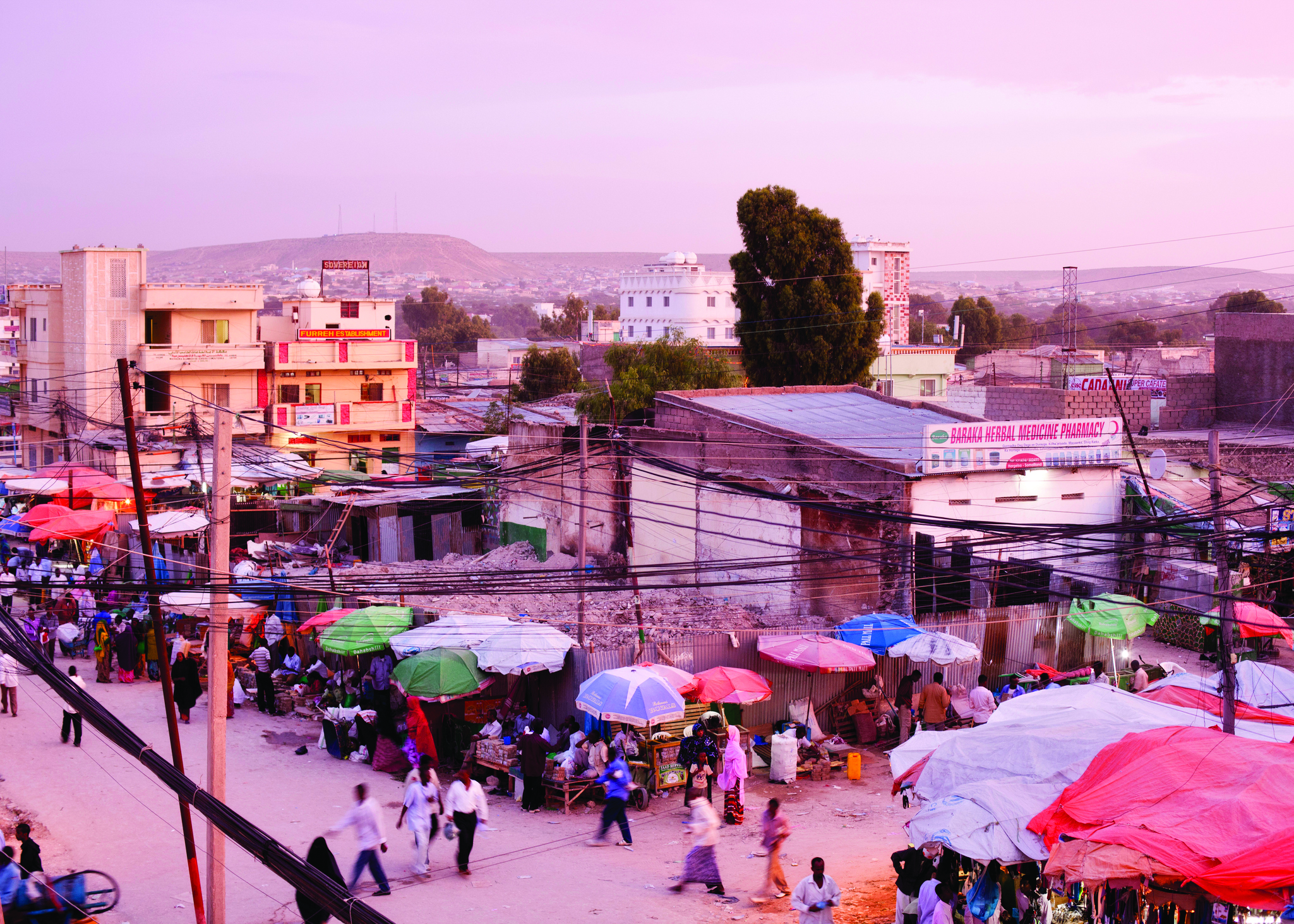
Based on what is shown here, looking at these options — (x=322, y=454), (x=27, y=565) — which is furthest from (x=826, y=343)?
(x=27, y=565)

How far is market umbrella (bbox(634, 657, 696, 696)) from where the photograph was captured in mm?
15078

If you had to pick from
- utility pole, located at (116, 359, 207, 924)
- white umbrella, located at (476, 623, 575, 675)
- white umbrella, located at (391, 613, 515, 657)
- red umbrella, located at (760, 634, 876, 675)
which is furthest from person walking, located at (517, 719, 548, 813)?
utility pole, located at (116, 359, 207, 924)

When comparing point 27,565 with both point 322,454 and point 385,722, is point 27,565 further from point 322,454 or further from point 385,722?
point 322,454

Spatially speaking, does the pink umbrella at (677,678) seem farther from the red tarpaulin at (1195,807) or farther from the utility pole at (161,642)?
the red tarpaulin at (1195,807)

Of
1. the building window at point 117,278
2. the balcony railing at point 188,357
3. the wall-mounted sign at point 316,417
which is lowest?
the wall-mounted sign at point 316,417

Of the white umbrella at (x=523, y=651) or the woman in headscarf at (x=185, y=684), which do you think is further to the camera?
the woman in headscarf at (x=185, y=684)

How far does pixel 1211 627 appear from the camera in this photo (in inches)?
775

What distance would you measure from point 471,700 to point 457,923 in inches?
219

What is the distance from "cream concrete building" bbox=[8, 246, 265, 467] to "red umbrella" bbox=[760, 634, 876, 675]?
33940 mm

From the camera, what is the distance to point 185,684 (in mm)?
18328

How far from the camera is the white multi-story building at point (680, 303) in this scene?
116 m

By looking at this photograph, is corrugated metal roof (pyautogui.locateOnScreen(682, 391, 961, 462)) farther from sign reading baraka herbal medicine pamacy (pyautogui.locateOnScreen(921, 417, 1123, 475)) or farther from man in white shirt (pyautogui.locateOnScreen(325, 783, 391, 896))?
man in white shirt (pyautogui.locateOnScreen(325, 783, 391, 896))

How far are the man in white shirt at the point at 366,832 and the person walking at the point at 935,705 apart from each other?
320 inches

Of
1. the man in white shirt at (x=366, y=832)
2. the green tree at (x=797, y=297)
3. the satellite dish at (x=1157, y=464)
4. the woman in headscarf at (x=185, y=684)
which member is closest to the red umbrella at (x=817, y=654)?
the man in white shirt at (x=366, y=832)
